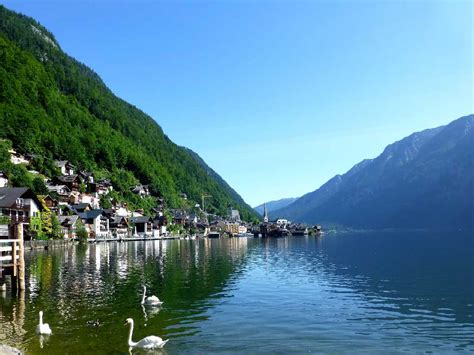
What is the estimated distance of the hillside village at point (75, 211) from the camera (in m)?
86.6

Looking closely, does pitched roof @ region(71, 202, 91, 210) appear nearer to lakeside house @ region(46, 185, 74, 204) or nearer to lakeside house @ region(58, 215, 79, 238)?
lakeside house @ region(46, 185, 74, 204)

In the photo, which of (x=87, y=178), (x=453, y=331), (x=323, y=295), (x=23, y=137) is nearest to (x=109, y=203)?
(x=87, y=178)

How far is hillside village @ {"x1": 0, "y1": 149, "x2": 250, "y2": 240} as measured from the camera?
8661cm

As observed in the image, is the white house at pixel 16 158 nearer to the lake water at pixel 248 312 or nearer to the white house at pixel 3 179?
the white house at pixel 3 179

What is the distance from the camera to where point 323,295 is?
113ft

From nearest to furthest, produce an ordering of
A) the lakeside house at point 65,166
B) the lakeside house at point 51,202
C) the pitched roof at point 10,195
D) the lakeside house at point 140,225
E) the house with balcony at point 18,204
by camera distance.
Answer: the pitched roof at point 10,195
the house with balcony at point 18,204
the lakeside house at point 51,202
the lakeside house at point 65,166
the lakeside house at point 140,225

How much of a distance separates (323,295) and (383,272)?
60.9 ft

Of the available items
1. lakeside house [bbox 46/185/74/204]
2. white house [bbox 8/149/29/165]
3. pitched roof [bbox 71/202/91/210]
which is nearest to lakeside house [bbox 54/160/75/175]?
white house [bbox 8/149/29/165]

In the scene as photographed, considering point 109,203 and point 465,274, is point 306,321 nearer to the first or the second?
point 465,274

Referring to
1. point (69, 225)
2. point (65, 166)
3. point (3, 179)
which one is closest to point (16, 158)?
point (65, 166)

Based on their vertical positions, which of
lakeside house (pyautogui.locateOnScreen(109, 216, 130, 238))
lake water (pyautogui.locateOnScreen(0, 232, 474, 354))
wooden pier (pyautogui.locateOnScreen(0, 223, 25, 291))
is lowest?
lake water (pyautogui.locateOnScreen(0, 232, 474, 354))

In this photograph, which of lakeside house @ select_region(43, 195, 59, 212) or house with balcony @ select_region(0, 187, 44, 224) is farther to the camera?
lakeside house @ select_region(43, 195, 59, 212)

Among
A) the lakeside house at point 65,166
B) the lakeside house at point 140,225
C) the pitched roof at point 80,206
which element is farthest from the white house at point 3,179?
the lakeside house at point 140,225

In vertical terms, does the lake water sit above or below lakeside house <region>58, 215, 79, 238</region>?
below
